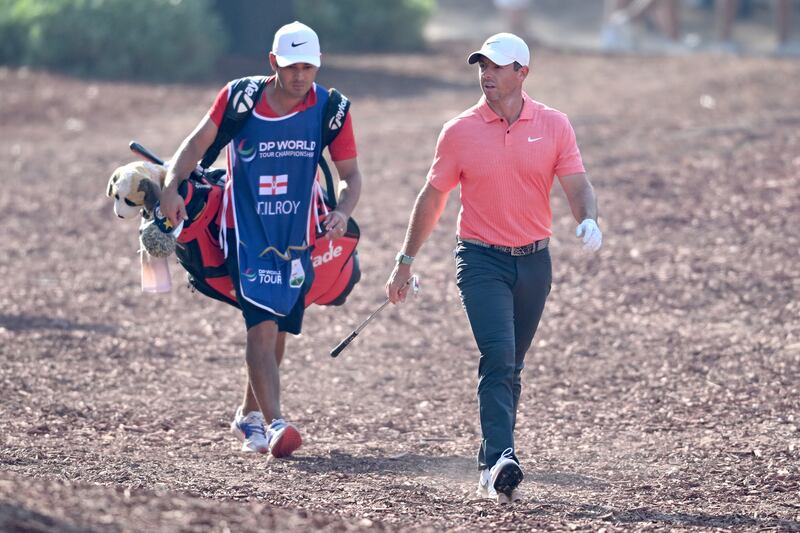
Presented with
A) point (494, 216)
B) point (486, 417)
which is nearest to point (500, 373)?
point (486, 417)

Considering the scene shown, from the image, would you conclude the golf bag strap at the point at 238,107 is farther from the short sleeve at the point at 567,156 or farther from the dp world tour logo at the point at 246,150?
the short sleeve at the point at 567,156

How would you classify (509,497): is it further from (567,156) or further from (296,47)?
(296,47)

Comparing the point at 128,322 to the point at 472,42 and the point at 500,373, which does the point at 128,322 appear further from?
the point at 472,42

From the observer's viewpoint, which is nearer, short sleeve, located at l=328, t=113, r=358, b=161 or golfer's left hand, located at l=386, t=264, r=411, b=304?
golfer's left hand, located at l=386, t=264, r=411, b=304

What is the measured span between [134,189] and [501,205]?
1.85m

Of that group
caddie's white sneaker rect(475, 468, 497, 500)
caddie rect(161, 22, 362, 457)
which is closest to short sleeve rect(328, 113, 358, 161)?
caddie rect(161, 22, 362, 457)

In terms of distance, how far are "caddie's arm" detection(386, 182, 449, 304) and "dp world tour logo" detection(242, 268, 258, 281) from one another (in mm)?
710

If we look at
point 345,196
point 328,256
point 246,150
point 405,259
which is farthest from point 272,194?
point 405,259

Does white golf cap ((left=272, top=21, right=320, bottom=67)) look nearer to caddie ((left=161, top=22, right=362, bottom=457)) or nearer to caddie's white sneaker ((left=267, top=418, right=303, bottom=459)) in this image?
caddie ((left=161, top=22, right=362, bottom=457))

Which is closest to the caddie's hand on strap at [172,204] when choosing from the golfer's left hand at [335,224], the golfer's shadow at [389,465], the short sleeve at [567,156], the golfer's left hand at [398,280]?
the golfer's left hand at [335,224]

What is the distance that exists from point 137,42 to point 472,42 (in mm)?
8388

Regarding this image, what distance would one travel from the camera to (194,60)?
1977 cm

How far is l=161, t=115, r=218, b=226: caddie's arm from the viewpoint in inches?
239

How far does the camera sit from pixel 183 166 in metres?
6.13
